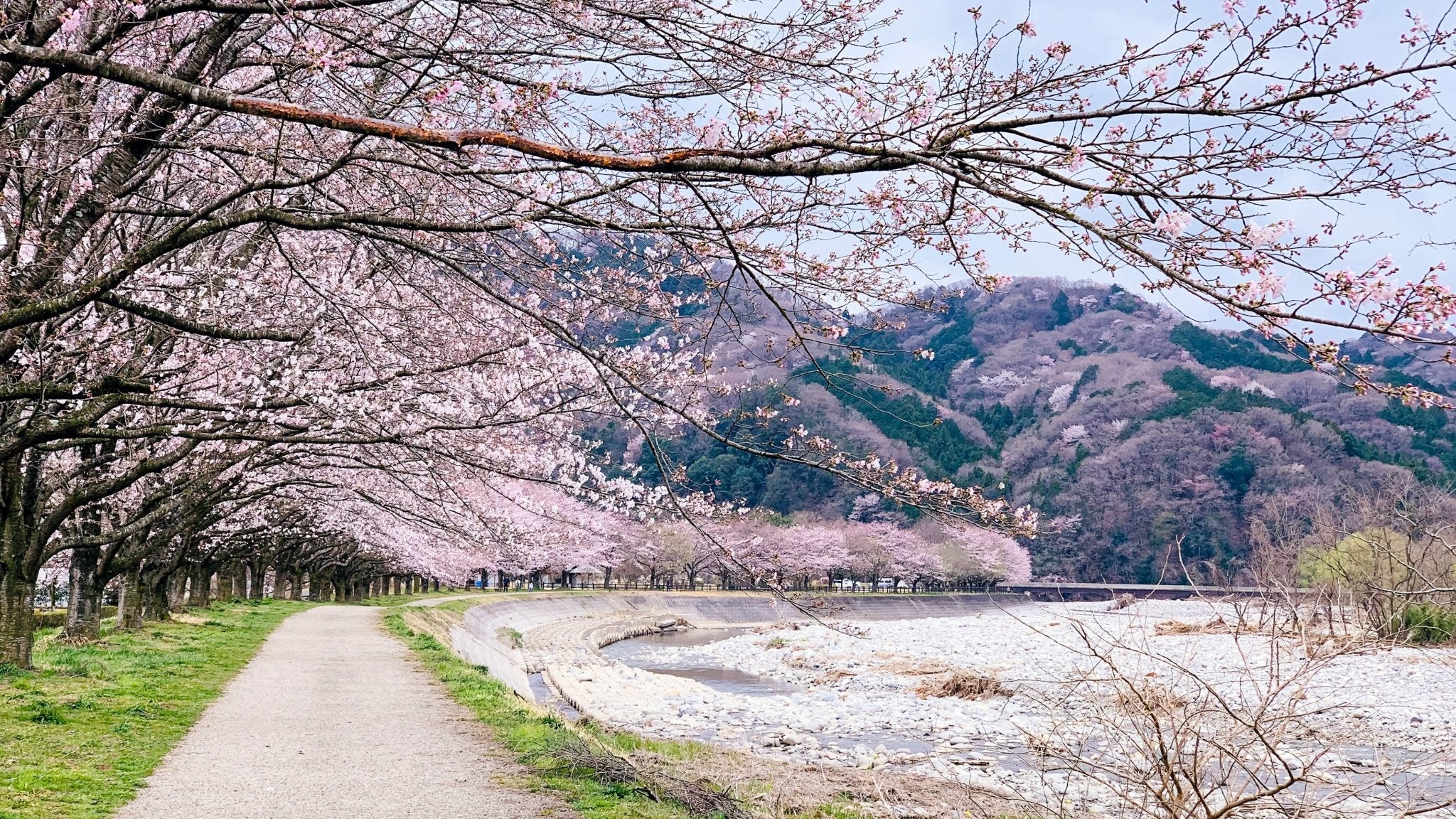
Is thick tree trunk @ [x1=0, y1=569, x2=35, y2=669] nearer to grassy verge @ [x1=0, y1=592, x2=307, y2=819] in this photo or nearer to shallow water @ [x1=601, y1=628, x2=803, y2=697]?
grassy verge @ [x1=0, y1=592, x2=307, y2=819]

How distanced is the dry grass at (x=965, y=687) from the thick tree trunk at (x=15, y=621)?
1785 centimetres

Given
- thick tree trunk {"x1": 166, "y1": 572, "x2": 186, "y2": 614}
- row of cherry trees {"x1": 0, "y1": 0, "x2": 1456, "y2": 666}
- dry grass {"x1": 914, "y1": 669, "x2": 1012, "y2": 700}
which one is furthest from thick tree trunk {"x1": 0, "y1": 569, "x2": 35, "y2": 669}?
dry grass {"x1": 914, "y1": 669, "x2": 1012, "y2": 700}

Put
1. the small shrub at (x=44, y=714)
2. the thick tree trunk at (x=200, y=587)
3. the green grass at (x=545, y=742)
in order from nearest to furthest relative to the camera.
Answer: the green grass at (x=545, y=742) < the small shrub at (x=44, y=714) < the thick tree trunk at (x=200, y=587)

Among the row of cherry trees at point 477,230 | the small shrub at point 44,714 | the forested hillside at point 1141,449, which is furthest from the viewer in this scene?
the forested hillside at point 1141,449

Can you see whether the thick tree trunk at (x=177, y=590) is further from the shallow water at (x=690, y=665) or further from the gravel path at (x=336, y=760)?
the gravel path at (x=336, y=760)

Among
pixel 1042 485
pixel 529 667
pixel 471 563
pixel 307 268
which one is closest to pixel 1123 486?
pixel 1042 485

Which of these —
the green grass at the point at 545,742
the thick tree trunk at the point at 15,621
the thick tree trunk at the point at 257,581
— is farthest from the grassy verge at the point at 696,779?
the thick tree trunk at the point at 257,581

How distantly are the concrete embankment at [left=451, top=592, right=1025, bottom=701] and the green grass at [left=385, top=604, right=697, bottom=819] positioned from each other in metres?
1.98

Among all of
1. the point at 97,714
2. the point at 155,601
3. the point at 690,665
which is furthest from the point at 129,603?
the point at 690,665

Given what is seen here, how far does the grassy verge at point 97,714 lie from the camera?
7266mm

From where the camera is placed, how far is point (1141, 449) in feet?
323

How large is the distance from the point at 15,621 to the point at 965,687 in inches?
757

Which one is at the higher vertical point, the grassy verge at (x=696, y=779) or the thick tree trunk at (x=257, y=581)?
the thick tree trunk at (x=257, y=581)

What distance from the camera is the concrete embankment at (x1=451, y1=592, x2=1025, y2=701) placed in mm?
27578
